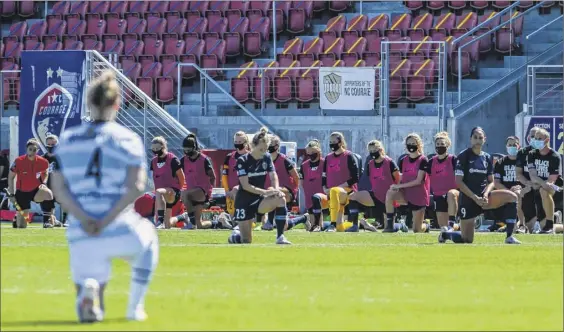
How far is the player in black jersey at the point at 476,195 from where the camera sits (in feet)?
69.4

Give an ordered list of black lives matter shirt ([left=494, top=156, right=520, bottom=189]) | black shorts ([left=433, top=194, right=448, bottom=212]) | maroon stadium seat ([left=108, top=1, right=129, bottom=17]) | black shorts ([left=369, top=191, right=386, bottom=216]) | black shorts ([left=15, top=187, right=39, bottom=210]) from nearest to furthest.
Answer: black shorts ([left=433, top=194, right=448, bottom=212]) → black lives matter shirt ([left=494, top=156, right=520, bottom=189]) → black shorts ([left=369, top=191, right=386, bottom=216]) → black shorts ([left=15, top=187, right=39, bottom=210]) → maroon stadium seat ([left=108, top=1, right=129, bottom=17])

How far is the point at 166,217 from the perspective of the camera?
27766mm

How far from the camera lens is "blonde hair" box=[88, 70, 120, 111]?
9945 mm

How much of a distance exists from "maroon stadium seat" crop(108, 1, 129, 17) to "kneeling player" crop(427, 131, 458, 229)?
17.0 meters

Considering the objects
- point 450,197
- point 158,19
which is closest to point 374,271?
point 450,197

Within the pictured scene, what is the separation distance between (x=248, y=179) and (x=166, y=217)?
699 centimetres

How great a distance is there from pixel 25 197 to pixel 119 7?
44.9 ft

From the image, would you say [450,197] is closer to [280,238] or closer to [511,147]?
[511,147]

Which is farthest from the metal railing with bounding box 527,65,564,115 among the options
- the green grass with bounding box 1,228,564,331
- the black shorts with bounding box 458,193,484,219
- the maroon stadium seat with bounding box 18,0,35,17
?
the maroon stadium seat with bounding box 18,0,35,17

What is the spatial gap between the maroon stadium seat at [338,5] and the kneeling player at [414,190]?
11.7 metres

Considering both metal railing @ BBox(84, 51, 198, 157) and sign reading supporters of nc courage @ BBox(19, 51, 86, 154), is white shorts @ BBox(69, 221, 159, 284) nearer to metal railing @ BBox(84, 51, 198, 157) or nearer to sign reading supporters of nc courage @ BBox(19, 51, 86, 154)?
sign reading supporters of nc courage @ BBox(19, 51, 86, 154)

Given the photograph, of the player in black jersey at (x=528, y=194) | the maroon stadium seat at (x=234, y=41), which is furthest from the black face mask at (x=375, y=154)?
the maroon stadium seat at (x=234, y=41)

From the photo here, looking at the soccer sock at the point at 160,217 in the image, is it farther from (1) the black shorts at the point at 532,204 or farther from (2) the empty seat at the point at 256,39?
(2) the empty seat at the point at 256,39

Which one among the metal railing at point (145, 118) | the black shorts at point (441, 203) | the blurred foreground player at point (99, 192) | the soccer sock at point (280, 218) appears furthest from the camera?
the metal railing at point (145, 118)
